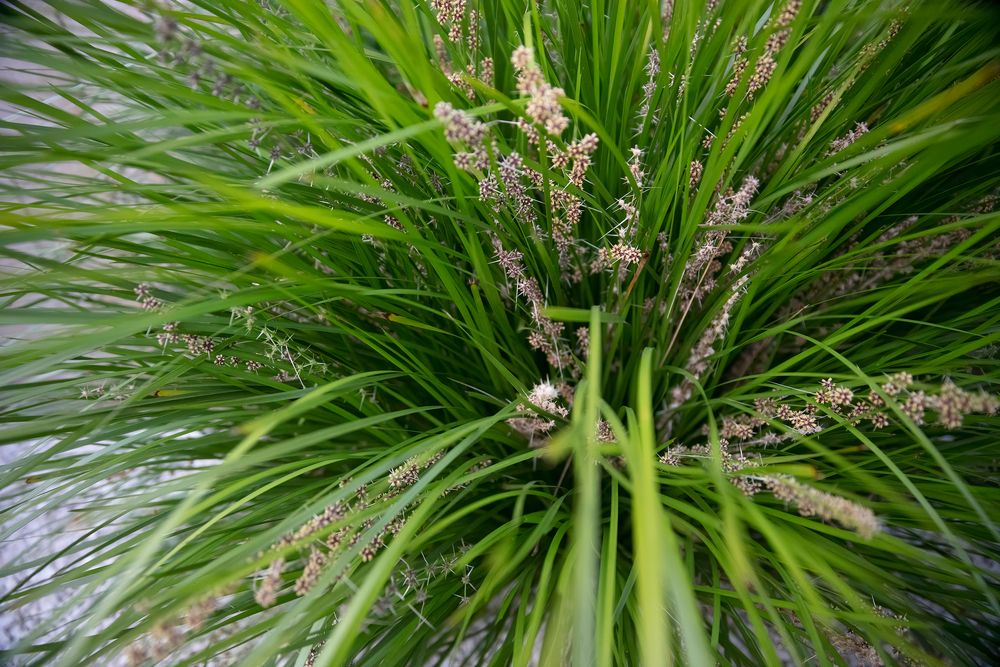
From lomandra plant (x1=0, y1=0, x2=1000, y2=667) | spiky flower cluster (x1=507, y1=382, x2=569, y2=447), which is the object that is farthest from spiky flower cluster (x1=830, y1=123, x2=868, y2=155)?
spiky flower cluster (x1=507, y1=382, x2=569, y2=447)

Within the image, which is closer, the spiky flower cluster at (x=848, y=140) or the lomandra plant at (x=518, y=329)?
the lomandra plant at (x=518, y=329)

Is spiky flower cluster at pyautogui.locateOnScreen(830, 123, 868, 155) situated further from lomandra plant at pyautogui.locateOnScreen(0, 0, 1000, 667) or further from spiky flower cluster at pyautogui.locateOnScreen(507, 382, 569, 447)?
spiky flower cluster at pyautogui.locateOnScreen(507, 382, 569, 447)

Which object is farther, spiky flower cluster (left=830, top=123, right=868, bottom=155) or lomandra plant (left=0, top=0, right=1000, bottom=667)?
spiky flower cluster (left=830, top=123, right=868, bottom=155)

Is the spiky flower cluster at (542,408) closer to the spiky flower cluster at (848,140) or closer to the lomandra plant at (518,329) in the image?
the lomandra plant at (518,329)

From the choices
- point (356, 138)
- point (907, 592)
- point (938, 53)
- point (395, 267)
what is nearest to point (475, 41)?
point (356, 138)

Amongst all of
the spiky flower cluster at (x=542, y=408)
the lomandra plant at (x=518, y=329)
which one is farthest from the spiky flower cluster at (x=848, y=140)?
the spiky flower cluster at (x=542, y=408)

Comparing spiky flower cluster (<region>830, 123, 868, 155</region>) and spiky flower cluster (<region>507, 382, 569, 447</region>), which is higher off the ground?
spiky flower cluster (<region>830, 123, 868, 155</region>)

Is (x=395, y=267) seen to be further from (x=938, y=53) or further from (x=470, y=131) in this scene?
(x=938, y=53)

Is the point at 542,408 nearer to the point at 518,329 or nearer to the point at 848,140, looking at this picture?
the point at 518,329

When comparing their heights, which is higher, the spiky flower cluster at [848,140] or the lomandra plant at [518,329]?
the spiky flower cluster at [848,140]
